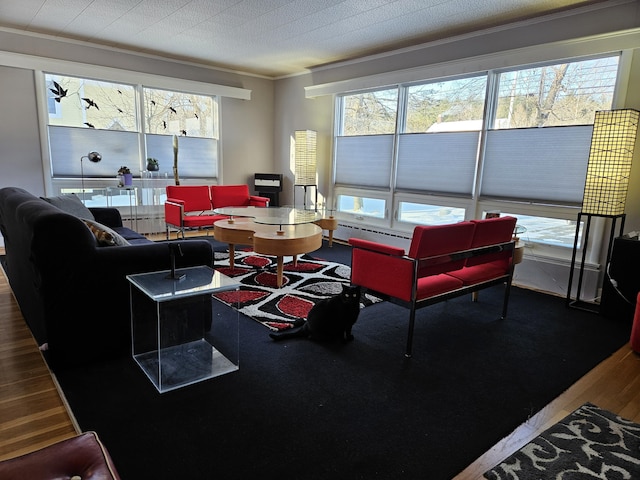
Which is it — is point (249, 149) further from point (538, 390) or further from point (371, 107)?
point (538, 390)

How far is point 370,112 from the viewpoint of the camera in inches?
236

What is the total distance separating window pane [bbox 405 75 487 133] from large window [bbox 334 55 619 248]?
0.5 inches

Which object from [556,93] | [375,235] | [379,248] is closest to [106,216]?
[379,248]

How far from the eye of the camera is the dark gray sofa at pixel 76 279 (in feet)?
7.14

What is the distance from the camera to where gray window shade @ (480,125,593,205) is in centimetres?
395

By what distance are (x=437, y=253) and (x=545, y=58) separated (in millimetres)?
2788

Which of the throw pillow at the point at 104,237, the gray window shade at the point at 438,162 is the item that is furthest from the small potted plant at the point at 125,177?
the gray window shade at the point at 438,162

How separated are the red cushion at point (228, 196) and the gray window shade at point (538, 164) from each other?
3.45 metres

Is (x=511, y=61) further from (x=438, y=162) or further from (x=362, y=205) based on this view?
(x=362, y=205)

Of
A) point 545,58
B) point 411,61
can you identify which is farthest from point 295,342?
point 411,61

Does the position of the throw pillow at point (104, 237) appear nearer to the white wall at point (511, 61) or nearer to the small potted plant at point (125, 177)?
the small potted plant at point (125, 177)

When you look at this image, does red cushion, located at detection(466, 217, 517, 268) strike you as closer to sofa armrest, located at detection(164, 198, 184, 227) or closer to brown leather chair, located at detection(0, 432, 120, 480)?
brown leather chair, located at detection(0, 432, 120, 480)

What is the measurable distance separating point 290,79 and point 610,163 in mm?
5250

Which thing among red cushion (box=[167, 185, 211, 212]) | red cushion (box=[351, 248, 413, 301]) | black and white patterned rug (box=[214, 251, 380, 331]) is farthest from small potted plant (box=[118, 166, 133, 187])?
red cushion (box=[351, 248, 413, 301])
